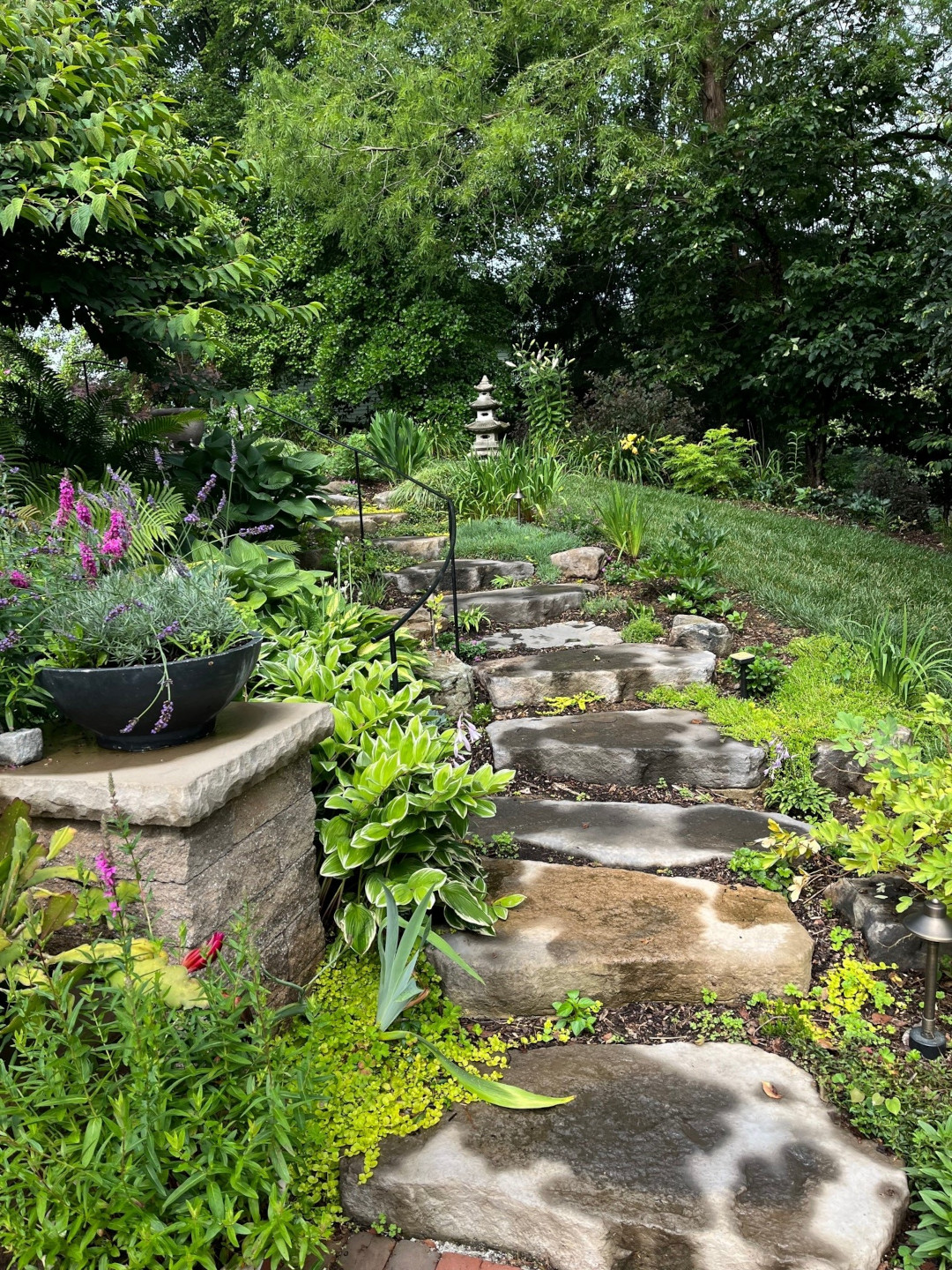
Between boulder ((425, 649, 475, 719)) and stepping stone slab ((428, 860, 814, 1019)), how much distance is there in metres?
1.35

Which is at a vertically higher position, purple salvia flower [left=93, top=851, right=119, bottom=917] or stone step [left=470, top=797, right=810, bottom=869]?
purple salvia flower [left=93, top=851, right=119, bottom=917]

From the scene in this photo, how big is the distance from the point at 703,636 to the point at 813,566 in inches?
56.9

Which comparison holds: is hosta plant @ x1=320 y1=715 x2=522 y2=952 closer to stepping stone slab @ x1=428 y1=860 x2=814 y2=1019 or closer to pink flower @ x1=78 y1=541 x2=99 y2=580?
stepping stone slab @ x1=428 y1=860 x2=814 y2=1019

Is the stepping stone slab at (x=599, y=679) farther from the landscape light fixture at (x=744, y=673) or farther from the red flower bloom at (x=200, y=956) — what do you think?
the red flower bloom at (x=200, y=956)

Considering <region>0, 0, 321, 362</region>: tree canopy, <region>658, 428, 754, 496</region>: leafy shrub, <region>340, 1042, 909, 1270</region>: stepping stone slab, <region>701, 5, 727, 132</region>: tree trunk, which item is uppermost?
<region>701, 5, 727, 132</region>: tree trunk

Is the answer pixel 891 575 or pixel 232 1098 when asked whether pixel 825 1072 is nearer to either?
pixel 232 1098

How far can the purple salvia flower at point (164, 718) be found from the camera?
1.70 metres

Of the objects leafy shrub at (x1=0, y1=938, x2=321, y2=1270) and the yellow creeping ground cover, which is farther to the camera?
the yellow creeping ground cover

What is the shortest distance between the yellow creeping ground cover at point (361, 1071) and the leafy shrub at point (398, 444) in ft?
19.7

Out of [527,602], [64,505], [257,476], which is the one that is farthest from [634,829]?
[257,476]

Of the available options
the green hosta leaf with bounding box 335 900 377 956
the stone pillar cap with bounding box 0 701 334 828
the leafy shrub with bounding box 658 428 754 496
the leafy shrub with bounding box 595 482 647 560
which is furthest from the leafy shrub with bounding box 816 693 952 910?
the leafy shrub with bounding box 658 428 754 496

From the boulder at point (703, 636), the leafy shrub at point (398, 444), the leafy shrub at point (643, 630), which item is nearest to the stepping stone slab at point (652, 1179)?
the boulder at point (703, 636)

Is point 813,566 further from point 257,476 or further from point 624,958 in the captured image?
point 624,958

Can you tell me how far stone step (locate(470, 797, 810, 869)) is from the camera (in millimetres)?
2543
